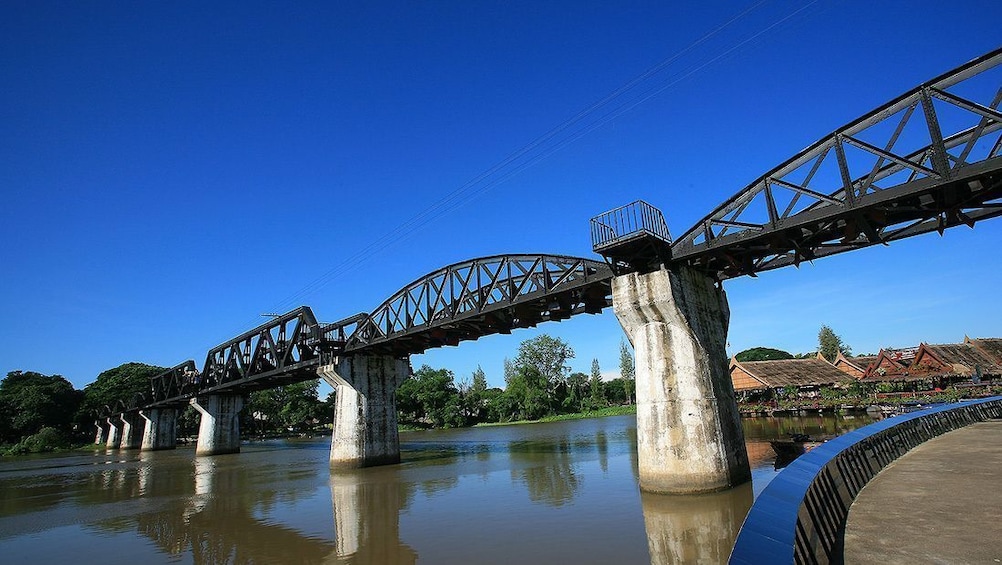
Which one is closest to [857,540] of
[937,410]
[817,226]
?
[817,226]

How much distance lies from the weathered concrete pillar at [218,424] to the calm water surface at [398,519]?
29.1 meters

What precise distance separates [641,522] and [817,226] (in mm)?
10639

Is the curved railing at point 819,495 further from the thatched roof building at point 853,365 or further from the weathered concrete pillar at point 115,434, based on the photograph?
the weathered concrete pillar at point 115,434

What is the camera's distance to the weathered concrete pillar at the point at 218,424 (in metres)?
59.5

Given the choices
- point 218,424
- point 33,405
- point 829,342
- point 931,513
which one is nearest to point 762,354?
point 829,342

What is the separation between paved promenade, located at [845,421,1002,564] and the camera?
24.2 feet

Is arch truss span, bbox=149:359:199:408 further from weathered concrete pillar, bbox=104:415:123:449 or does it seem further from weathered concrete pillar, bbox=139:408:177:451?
weathered concrete pillar, bbox=104:415:123:449

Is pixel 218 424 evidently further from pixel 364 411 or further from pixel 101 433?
pixel 101 433

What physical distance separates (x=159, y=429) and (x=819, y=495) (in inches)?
3700

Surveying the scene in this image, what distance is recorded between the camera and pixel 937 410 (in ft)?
67.6

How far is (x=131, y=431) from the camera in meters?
88.3

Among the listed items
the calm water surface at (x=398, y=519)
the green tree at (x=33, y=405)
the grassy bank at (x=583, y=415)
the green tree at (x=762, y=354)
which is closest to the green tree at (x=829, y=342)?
the green tree at (x=762, y=354)

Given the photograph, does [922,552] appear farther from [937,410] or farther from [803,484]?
[937,410]

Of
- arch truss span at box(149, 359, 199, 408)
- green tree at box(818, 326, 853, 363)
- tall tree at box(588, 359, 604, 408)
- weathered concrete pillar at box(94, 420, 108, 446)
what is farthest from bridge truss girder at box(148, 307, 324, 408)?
green tree at box(818, 326, 853, 363)
